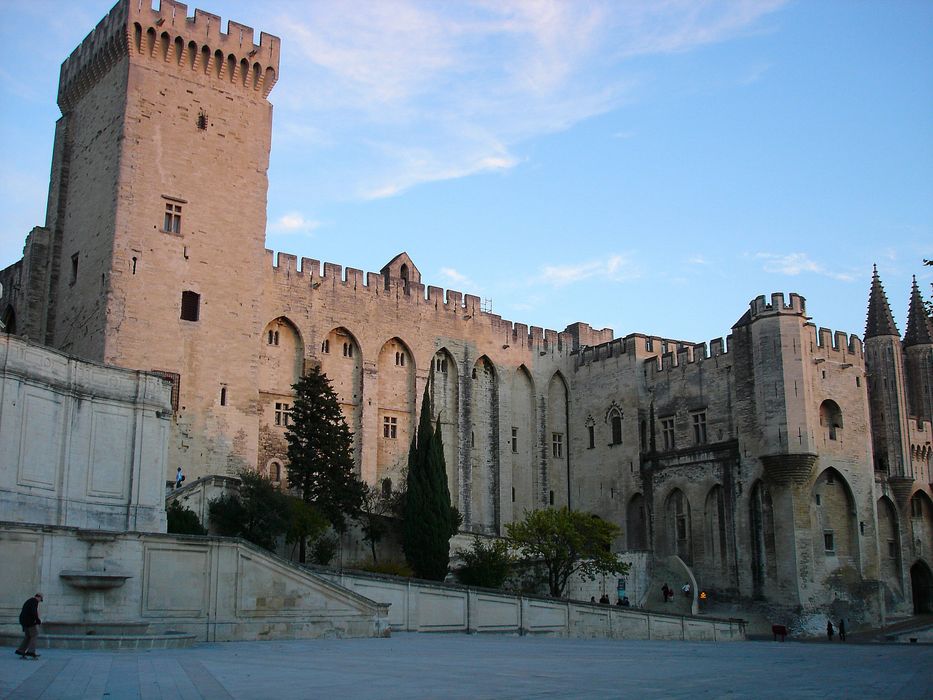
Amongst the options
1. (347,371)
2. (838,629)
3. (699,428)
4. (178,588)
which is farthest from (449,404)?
(178,588)

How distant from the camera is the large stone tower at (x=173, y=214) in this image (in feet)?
104

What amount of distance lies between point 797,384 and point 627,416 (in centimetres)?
793

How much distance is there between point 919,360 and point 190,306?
31235 mm

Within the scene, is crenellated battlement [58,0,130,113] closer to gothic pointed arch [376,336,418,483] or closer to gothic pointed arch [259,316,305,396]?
gothic pointed arch [259,316,305,396]

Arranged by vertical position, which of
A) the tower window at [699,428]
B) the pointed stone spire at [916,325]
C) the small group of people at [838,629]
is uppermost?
the pointed stone spire at [916,325]

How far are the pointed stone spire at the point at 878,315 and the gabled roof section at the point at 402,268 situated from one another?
1934cm

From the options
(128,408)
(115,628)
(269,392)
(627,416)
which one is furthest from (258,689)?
(627,416)

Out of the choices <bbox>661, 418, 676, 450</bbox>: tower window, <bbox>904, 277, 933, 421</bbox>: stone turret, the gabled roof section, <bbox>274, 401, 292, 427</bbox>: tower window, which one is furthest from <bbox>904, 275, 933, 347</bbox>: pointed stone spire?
<bbox>274, 401, 292, 427</bbox>: tower window

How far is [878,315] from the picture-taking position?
144ft

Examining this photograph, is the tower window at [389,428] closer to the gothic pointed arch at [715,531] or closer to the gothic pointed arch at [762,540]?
the gothic pointed arch at [715,531]

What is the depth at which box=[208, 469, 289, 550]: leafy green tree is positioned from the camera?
2645 centimetres

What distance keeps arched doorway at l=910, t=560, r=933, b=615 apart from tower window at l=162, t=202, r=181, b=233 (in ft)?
102

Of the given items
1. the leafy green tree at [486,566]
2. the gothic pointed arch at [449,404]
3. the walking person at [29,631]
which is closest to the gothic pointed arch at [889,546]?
the leafy green tree at [486,566]

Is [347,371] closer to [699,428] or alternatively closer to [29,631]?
[699,428]
